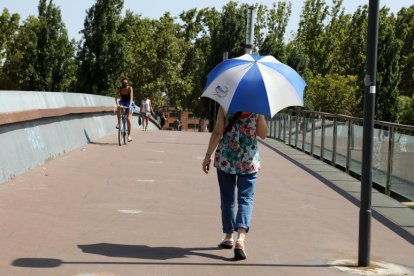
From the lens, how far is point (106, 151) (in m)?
15.9

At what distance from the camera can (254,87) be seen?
5930 millimetres

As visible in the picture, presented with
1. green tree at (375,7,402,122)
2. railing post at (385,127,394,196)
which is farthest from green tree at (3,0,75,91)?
railing post at (385,127,394,196)

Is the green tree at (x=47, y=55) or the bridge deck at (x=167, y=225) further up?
the green tree at (x=47, y=55)

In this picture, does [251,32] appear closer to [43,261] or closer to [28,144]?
[28,144]

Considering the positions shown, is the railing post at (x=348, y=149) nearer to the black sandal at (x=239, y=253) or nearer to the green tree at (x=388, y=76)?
the black sandal at (x=239, y=253)

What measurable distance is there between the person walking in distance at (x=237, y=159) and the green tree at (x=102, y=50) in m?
42.7

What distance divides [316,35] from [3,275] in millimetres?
82077

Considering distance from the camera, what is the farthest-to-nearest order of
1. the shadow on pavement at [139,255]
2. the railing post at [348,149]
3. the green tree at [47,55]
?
the green tree at [47,55] → the railing post at [348,149] → the shadow on pavement at [139,255]

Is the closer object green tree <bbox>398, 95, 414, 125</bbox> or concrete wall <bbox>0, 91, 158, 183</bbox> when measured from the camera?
concrete wall <bbox>0, 91, 158, 183</bbox>

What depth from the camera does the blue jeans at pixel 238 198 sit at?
620 centimetres

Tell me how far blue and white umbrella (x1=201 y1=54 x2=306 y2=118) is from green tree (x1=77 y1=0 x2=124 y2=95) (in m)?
42.8

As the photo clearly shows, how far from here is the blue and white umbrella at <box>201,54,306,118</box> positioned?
5.87 m

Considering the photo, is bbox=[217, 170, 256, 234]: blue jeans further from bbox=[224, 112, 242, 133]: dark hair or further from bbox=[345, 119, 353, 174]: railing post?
bbox=[345, 119, 353, 174]: railing post

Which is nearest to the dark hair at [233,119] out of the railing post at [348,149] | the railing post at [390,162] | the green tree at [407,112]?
the railing post at [390,162]
